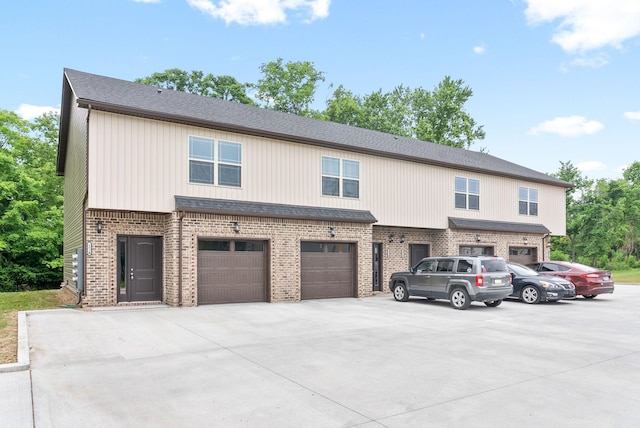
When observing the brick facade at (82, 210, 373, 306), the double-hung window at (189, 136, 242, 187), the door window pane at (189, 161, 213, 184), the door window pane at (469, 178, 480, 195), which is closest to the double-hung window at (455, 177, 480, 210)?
the door window pane at (469, 178, 480, 195)

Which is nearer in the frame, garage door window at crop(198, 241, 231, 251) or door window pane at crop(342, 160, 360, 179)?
garage door window at crop(198, 241, 231, 251)

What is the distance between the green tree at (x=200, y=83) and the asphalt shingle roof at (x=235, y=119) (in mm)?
15577

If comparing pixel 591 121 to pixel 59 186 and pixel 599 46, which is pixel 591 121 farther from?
pixel 59 186

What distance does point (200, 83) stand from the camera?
37938 millimetres

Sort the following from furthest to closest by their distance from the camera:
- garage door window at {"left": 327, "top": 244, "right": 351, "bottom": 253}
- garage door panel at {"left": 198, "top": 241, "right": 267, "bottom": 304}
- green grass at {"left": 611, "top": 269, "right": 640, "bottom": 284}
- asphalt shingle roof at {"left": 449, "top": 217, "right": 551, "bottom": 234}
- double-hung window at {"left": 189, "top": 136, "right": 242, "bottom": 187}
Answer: green grass at {"left": 611, "top": 269, "right": 640, "bottom": 284} → asphalt shingle roof at {"left": 449, "top": 217, "right": 551, "bottom": 234} → garage door window at {"left": 327, "top": 244, "right": 351, "bottom": 253} → double-hung window at {"left": 189, "top": 136, "right": 242, "bottom": 187} → garage door panel at {"left": 198, "top": 241, "right": 267, "bottom": 304}

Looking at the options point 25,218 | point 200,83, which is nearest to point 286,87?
point 200,83

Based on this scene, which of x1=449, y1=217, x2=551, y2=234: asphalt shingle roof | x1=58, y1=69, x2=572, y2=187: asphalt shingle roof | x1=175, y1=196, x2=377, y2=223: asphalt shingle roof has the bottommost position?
x1=449, y1=217, x2=551, y2=234: asphalt shingle roof

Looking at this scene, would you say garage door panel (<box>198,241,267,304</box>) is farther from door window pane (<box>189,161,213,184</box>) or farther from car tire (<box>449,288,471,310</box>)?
car tire (<box>449,288,471,310</box>)

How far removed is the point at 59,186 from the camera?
31.4m

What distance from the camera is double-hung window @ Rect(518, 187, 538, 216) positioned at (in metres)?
24.7

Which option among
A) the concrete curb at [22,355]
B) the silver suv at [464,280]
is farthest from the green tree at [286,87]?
the concrete curb at [22,355]

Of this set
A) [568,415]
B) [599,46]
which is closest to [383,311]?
[568,415]

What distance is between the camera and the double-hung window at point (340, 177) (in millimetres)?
17578

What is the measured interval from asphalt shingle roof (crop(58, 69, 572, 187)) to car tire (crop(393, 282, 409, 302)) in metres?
5.73
